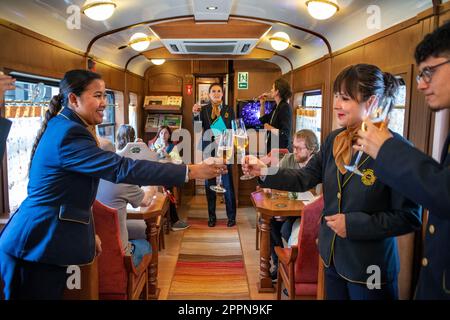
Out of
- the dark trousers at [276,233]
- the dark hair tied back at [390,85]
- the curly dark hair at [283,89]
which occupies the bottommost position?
the dark trousers at [276,233]

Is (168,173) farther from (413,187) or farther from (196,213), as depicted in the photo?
(196,213)

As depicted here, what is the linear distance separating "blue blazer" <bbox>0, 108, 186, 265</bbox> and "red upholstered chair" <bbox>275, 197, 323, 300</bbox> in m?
1.03

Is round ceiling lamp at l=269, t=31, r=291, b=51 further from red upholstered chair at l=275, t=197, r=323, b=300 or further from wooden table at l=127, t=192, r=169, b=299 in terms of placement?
red upholstered chair at l=275, t=197, r=323, b=300

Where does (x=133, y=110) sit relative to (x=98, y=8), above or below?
below

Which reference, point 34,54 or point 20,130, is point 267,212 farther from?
point 34,54

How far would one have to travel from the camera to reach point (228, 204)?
5.18 metres

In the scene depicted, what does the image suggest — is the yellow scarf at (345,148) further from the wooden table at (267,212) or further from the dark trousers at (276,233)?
the dark trousers at (276,233)

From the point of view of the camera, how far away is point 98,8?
281 cm

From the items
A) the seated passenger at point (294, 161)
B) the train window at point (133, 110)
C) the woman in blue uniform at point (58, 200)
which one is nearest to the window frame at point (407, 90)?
the seated passenger at point (294, 161)

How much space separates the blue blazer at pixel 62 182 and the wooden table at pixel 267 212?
158cm

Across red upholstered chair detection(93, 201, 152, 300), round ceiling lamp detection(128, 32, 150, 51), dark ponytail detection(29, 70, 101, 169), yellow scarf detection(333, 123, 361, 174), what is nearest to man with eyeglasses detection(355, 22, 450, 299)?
yellow scarf detection(333, 123, 361, 174)

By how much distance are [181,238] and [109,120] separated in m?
2.01

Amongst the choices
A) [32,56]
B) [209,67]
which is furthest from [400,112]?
[209,67]

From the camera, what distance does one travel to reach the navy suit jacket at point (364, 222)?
1.33m
